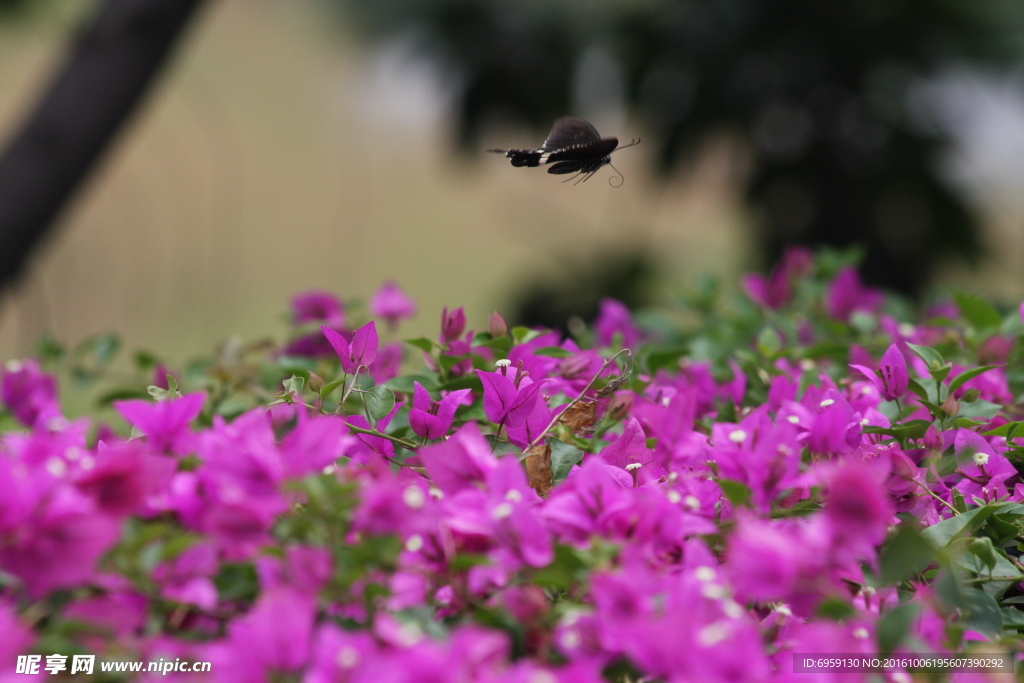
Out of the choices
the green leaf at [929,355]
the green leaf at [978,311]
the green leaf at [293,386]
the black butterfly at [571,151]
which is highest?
the black butterfly at [571,151]

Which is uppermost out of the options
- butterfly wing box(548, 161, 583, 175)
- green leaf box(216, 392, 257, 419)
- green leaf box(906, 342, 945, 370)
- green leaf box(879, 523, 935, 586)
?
butterfly wing box(548, 161, 583, 175)

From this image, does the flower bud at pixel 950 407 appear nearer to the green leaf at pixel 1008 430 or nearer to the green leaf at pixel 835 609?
the green leaf at pixel 1008 430

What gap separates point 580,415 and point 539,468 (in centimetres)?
9

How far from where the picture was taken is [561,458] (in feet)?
1.96

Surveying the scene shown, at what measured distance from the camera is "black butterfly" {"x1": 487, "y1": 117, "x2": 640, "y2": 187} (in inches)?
26.8

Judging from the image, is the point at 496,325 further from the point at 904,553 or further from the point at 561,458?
the point at 904,553

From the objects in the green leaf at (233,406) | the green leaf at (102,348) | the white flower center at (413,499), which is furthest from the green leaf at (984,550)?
the green leaf at (102,348)

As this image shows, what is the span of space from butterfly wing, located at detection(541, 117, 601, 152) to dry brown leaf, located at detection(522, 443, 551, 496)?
0.84 feet

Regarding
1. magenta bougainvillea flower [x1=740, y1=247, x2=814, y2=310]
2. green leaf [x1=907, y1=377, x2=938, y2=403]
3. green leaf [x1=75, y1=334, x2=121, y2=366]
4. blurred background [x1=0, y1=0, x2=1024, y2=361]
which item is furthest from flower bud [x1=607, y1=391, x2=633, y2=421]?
blurred background [x1=0, y1=0, x2=1024, y2=361]

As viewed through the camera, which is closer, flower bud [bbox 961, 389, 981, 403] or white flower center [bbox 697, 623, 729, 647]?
white flower center [bbox 697, 623, 729, 647]

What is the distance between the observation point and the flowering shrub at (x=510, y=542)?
0.37m

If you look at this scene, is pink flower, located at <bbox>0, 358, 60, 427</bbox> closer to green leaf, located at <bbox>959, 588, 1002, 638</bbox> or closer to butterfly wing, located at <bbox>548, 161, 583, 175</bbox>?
butterfly wing, located at <bbox>548, 161, 583, 175</bbox>

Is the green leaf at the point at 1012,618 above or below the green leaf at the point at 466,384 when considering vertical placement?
below

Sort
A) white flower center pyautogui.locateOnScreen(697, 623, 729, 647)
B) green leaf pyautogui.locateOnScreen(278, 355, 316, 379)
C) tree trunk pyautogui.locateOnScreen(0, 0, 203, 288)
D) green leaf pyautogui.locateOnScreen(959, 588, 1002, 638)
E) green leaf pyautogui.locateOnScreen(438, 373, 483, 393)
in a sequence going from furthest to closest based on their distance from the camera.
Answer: tree trunk pyautogui.locateOnScreen(0, 0, 203, 288) < green leaf pyautogui.locateOnScreen(278, 355, 316, 379) < green leaf pyautogui.locateOnScreen(438, 373, 483, 393) < green leaf pyautogui.locateOnScreen(959, 588, 1002, 638) < white flower center pyautogui.locateOnScreen(697, 623, 729, 647)
